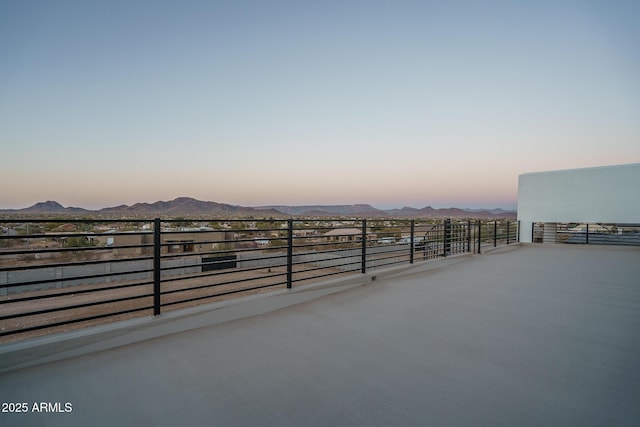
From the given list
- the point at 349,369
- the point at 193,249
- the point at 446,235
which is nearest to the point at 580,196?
the point at 446,235

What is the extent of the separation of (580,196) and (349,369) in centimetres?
1276

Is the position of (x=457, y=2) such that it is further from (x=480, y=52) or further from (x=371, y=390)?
(x=371, y=390)

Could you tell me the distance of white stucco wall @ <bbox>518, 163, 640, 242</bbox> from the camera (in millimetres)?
9719

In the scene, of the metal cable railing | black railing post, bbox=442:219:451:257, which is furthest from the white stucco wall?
black railing post, bbox=442:219:451:257

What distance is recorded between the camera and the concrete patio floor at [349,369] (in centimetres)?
140

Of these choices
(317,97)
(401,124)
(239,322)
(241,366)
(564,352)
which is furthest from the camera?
(401,124)

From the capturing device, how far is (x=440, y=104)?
29.3ft

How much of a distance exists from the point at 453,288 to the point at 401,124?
24.1ft

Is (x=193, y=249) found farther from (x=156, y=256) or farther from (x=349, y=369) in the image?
(x=349, y=369)

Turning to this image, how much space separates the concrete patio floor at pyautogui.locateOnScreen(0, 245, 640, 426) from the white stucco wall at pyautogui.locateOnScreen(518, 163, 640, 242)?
9466 mm

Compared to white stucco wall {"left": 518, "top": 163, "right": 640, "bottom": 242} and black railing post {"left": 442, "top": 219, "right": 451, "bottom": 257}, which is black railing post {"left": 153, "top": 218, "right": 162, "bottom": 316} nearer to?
black railing post {"left": 442, "top": 219, "right": 451, "bottom": 257}

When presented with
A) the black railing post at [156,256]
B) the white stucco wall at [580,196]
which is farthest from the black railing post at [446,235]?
the white stucco wall at [580,196]

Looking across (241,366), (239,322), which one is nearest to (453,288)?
(239,322)

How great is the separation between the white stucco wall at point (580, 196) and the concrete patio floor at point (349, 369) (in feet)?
31.1
